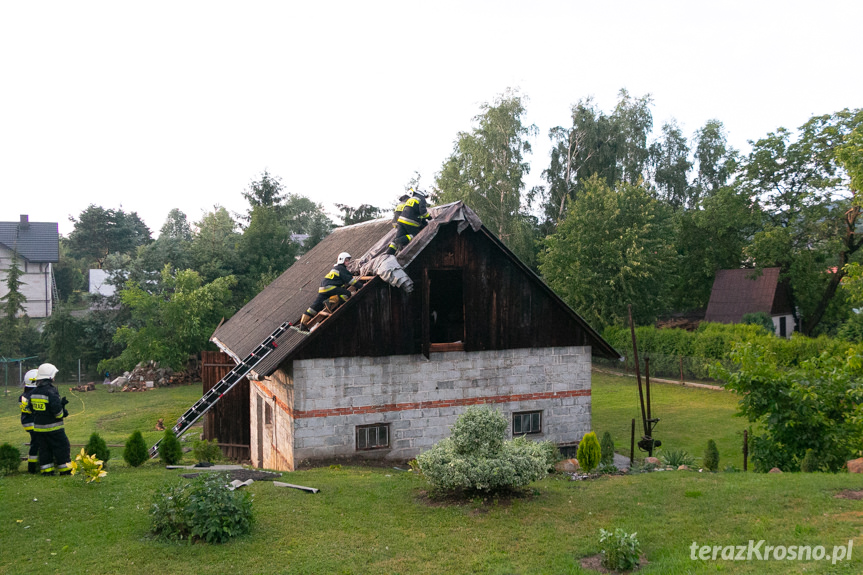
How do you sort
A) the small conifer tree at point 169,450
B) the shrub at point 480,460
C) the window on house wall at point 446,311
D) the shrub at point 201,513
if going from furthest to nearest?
the window on house wall at point 446,311, the small conifer tree at point 169,450, the shrub at point 480,460, the shrub at point 201,513

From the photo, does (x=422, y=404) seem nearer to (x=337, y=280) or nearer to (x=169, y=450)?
(x=337, y=280)

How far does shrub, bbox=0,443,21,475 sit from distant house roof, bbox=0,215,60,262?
4561 cm

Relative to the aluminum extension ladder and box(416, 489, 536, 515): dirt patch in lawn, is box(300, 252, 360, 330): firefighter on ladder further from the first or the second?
box(416, 489, 536, 515): dirt patch in lawn

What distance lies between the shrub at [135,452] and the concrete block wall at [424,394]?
127 inches

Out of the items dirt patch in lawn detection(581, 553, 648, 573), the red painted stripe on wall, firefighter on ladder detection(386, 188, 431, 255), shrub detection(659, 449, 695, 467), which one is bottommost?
shrub detection(659, 449, 695, 467)

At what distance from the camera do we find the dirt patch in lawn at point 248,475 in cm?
1182

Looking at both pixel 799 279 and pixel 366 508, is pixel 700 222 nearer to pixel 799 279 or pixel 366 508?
pixel 799 279

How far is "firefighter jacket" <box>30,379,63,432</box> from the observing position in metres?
11.6

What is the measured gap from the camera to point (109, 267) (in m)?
45.2

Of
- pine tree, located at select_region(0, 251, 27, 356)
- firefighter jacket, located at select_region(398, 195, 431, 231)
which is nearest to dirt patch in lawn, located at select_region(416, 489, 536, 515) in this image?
firefighter jacket, located at select_region(398, 195, 431, 231)

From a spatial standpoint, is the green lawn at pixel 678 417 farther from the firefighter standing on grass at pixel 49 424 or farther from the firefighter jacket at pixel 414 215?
the firefighter standing on grass at pixel 49 424

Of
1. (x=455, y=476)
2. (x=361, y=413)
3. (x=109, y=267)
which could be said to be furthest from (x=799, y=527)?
(x=109, y=267)

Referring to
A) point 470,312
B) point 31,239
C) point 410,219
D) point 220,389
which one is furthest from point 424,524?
point 31,239

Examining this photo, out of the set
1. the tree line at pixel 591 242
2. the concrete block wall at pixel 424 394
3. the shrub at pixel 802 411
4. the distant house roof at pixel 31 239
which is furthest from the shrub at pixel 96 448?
the distant house roof at pixel 31 239
